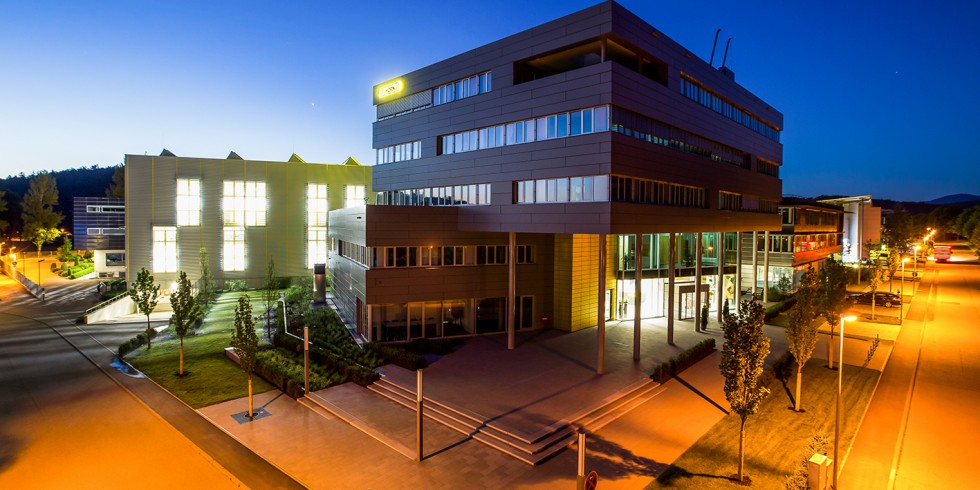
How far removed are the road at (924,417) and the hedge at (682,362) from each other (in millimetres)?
7806

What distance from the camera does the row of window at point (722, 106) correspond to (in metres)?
32.4

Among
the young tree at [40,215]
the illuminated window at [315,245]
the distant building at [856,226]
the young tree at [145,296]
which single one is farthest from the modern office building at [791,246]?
the young tree at [40,215]

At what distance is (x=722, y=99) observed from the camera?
3669 centimetres

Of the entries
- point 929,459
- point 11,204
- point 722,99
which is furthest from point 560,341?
point 11,204

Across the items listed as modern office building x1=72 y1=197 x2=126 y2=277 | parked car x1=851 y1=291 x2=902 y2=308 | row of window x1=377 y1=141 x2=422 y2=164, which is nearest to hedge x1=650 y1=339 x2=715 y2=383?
row of window x1=377 y1=141 x2=422 y2=164

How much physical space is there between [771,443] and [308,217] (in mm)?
55317

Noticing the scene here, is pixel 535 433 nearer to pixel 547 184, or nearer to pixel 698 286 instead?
pixel 547 184

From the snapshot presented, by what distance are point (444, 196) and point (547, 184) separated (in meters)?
9.29

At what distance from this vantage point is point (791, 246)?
53.3 meters

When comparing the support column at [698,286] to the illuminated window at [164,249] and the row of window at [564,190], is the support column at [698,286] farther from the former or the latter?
the illuminated window at [164,249]

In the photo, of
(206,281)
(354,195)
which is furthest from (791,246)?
(206,281)

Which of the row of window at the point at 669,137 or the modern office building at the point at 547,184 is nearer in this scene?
the modern office building at the point at 547,184

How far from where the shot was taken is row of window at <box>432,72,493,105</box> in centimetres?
3086

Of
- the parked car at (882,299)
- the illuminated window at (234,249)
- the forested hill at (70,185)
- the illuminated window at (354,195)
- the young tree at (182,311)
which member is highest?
the forested hill at (70,185)
